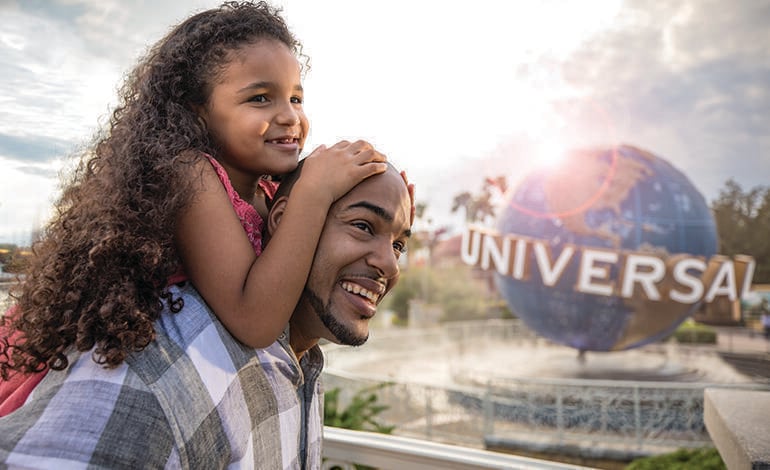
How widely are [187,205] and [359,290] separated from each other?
0.45 m

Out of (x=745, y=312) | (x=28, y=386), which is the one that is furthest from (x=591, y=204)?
(x=745, y=312)

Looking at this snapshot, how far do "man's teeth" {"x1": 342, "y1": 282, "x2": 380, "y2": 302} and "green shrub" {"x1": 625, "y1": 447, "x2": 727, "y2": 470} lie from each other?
383cm

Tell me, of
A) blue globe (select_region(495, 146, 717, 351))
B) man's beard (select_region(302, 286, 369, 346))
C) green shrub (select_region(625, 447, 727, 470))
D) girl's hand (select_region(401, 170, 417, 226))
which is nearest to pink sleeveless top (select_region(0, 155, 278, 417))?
man's beard (select_region(302, 286, 369, 346))

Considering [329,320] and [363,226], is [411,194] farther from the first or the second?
[329,320]

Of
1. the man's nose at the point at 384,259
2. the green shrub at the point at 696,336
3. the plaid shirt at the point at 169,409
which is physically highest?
the man's nose at the point at 384,259

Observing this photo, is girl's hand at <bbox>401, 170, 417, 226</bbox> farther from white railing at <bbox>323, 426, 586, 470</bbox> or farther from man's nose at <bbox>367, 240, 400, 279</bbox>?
white railing at <bbox>323, 426, 586, 470</bbox>

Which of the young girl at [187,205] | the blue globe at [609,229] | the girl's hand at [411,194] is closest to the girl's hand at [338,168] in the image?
the young girl at [187,205]

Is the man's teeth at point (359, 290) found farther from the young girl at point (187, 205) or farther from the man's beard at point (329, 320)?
the young girl at point (187, 205)

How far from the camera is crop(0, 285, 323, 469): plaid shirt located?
109cm

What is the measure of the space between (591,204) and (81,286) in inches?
419

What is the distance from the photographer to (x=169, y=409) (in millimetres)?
1170

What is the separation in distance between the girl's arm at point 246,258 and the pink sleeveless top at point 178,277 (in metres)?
0.04

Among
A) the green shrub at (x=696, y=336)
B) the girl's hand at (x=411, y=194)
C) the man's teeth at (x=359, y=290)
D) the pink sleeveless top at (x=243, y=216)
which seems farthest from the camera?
the green shrub at (x=696, y=336)

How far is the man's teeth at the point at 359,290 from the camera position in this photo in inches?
60.3
